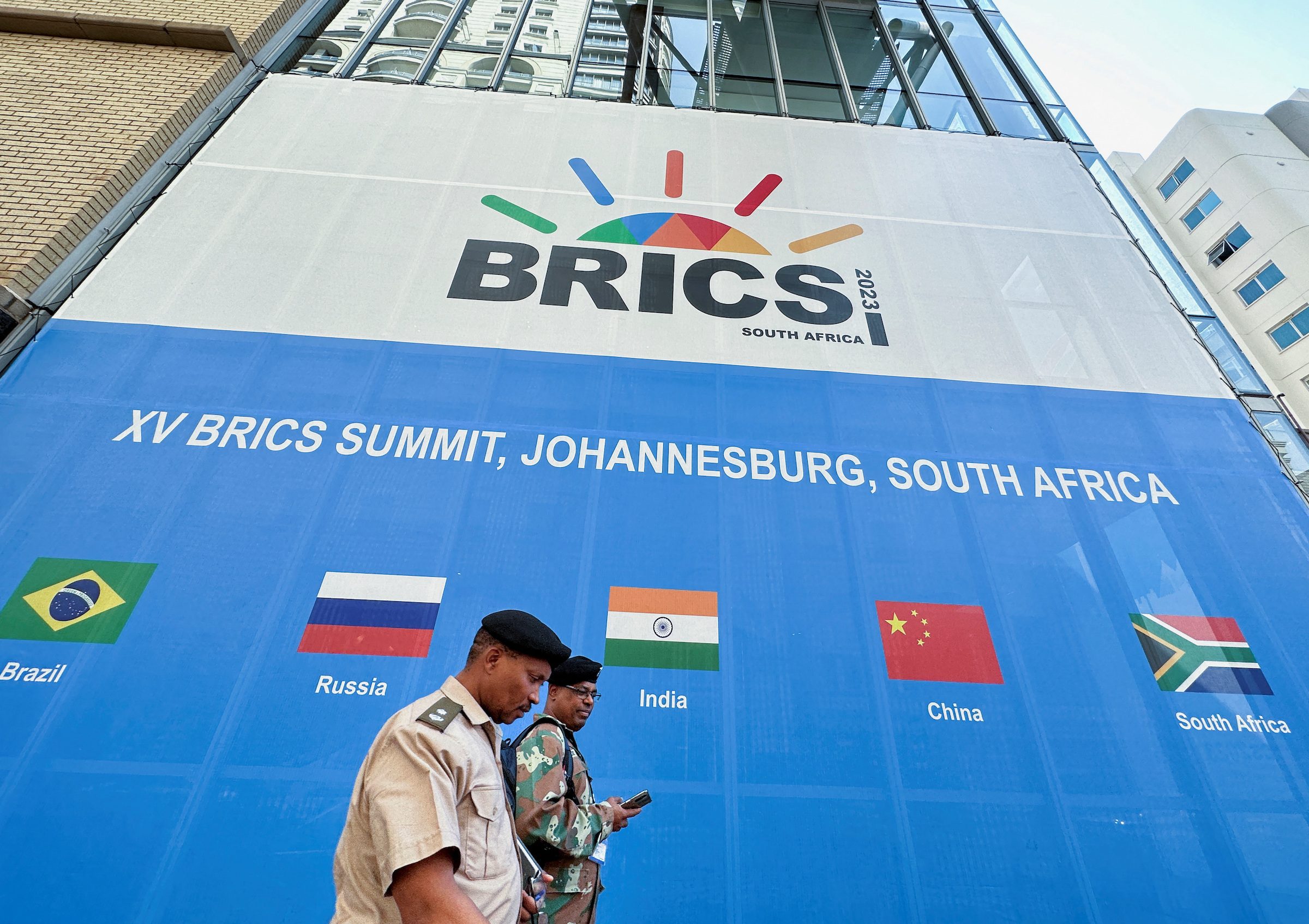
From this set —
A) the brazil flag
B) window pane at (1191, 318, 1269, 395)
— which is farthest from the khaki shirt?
window pane at (1191, 318, 1269, 395)

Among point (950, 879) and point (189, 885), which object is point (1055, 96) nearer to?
point (950, 879)

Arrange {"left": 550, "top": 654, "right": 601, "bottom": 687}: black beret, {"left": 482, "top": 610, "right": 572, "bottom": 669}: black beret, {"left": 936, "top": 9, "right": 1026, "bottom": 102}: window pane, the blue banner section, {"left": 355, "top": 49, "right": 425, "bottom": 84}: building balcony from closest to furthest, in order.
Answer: {"left": 482, "top": 610, "right": 572, "bottom": 669}: black beret < {"left": 550, "top": 654, "right": 601, "bottom": 687}: black beret < the blue banner section < {"left": 355, "top": 49, "right": 425, "bottom": 84}: building balcony < {"left": 936, "top": 9, "right": 1026, "bottom": 102}: window pane

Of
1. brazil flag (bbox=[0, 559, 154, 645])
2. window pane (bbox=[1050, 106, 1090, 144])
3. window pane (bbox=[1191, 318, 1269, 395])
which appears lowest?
brazil flag (bbox=[0, 559, 154, 645])

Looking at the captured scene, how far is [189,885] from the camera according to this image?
3189 mm

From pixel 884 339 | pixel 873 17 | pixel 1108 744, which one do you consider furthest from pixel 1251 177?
pixel 1108 744

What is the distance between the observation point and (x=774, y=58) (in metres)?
8.82

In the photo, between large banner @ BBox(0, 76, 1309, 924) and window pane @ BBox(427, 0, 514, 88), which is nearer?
large banner @ BBox(0, 76, 1309, 924)

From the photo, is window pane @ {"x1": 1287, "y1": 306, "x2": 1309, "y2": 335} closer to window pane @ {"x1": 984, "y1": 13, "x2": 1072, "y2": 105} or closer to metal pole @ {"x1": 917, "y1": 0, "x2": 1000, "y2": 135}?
window pane @ {"x1": 984, "y1": 13, "x2": 1072, "y2": 105}

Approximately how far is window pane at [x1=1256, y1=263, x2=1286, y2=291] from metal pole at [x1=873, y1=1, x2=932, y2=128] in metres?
15.1

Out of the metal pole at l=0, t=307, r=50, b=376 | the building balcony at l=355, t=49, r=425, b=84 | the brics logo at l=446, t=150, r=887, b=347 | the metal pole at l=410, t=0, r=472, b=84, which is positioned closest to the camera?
the metal pole at l=0, t=307, r=50, b=376

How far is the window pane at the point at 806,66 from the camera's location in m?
8.14

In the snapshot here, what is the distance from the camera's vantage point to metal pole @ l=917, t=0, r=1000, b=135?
766 centimetres

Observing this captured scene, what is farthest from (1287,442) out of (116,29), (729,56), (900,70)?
(116,29)

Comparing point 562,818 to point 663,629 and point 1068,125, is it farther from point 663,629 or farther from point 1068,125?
point 1068,125
